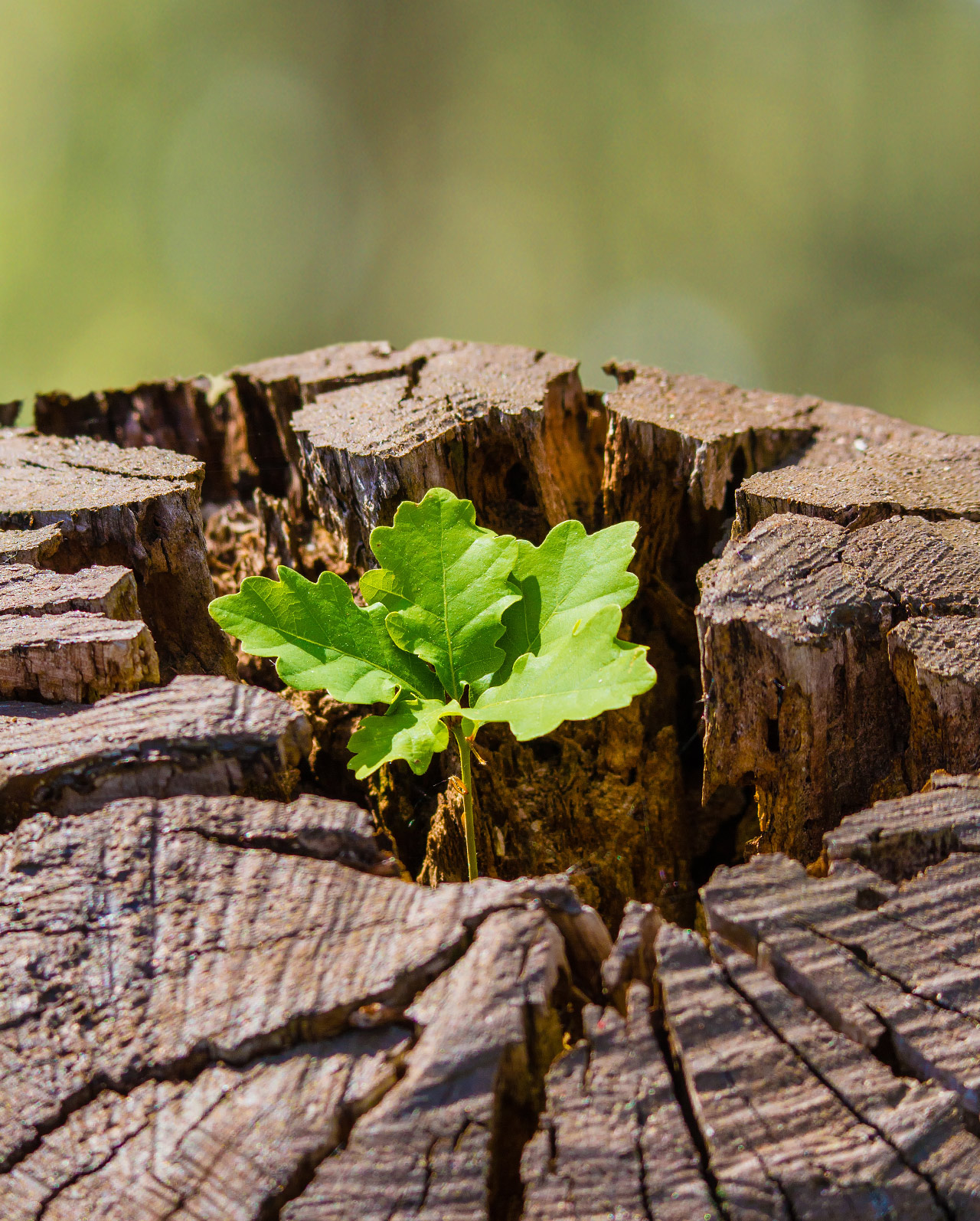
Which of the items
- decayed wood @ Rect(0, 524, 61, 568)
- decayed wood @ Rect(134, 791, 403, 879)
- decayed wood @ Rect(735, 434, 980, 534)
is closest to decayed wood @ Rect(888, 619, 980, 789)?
decayed wood @ Rect(735, 434, 980, 534)

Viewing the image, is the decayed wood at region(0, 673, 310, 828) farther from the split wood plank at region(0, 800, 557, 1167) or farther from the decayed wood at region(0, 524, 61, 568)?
the decayed wood at region(0, 524, 61, 568)

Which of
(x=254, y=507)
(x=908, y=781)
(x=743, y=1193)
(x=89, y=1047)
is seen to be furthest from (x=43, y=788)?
(x=254, y=507)

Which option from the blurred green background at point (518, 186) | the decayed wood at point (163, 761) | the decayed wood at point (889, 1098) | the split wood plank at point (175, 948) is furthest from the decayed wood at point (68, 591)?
the blurred green background at point (518, 186)

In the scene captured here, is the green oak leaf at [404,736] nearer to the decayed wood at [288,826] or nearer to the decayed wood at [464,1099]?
the decayed wood at [288,826]

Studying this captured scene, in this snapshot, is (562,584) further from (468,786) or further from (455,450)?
(455,450)

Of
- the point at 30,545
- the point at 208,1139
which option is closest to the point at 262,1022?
the point at 208,1139
